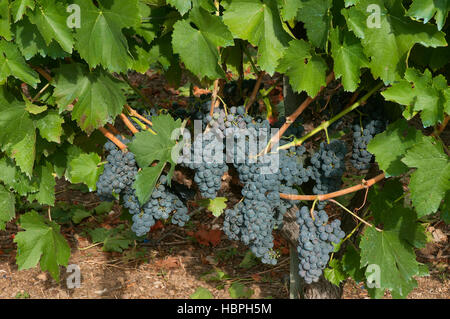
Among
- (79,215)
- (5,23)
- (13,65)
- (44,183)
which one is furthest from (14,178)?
(79,215)

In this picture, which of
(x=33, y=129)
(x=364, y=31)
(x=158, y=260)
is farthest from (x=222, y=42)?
(x=158, y=260)

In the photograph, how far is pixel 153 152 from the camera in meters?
1.98

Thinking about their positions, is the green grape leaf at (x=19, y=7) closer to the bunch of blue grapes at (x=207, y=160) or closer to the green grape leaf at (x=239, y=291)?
the bunch of blue grapes at (x=207, y=160)

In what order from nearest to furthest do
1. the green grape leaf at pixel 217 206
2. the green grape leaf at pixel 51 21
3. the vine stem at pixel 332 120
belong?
the green grape leaf at pixel 51 21
the vine stem at pixel 332 120
the green grape leaf at pixel 217 206

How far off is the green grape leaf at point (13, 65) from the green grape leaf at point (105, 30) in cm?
21

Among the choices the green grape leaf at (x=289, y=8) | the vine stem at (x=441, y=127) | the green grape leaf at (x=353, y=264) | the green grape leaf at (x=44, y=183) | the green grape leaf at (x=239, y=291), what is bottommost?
the green grape leaf at (x=239, y=291)

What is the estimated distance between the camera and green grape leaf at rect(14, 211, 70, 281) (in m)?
2.29

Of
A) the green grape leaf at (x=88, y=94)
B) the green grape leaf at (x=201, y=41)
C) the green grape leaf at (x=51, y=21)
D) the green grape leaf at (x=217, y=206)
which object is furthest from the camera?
the green grape leaf at (x=217, y=206)

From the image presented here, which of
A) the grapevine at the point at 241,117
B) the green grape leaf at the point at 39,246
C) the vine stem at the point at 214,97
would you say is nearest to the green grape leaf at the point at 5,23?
the grapevine at the point at 241,117

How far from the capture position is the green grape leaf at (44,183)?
2.24 m

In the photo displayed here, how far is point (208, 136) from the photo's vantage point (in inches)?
80.4

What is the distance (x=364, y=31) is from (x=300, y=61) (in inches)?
9.8

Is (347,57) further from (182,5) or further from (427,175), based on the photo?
(182,5)

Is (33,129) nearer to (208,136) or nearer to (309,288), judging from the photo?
(208,136)
